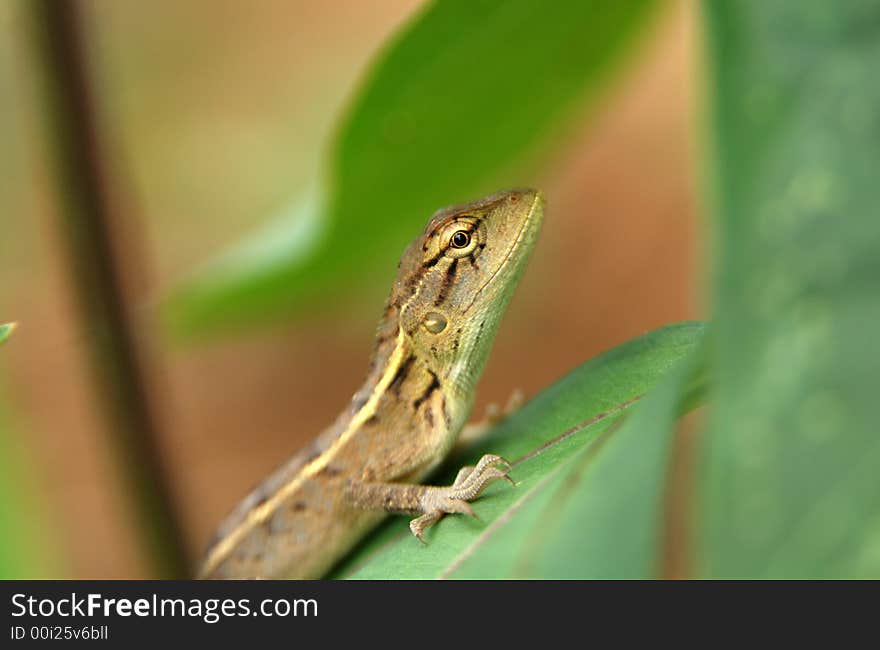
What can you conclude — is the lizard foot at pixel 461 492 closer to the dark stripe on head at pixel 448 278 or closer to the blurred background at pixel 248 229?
the dark stripe on head at pixel 448 278

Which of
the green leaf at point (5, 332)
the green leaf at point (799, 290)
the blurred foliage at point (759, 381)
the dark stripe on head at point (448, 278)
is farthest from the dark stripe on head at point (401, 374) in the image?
the green leaf at point (799, 290)

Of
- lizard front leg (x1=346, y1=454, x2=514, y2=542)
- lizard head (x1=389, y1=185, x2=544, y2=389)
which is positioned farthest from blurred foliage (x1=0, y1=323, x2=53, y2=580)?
lizard head (x1=389, y1=185, x2=544, y2=389)

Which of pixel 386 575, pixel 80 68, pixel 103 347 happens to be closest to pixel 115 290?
pixel 103 347

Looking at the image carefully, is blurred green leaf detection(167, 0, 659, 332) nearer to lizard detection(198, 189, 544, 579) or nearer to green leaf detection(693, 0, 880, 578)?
lizard detection(198, 189, 544, 579)

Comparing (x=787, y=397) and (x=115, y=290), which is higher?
(x=115, y=290)

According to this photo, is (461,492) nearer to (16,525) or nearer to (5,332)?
(5,332)
